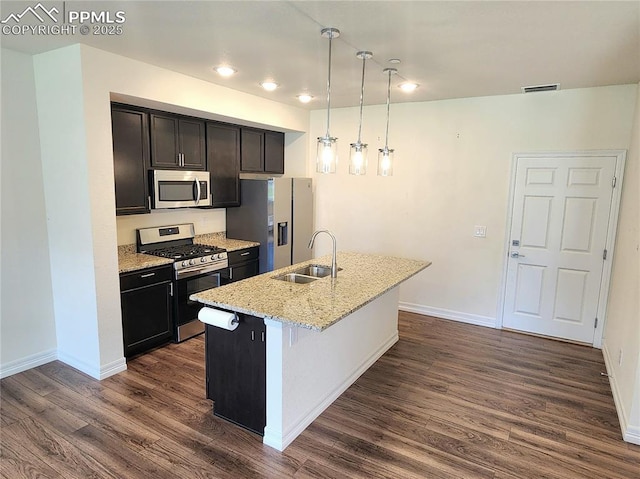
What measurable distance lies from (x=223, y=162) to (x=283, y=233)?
112cm

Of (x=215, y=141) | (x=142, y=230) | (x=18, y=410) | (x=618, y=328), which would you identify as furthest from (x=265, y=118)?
(x=618, y=328)

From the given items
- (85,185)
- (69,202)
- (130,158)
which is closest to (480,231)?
(130,158)

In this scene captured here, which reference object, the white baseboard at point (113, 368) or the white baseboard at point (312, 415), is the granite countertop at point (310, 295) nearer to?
the white baseboard at point (312, 415)

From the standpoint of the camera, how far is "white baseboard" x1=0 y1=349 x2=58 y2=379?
3262 millimetres

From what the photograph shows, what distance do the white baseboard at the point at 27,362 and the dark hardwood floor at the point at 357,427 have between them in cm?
7

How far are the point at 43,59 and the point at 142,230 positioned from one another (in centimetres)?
168

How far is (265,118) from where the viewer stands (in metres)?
4.68

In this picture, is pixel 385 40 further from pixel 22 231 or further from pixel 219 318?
pixel 22 231

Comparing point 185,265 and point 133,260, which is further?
point 185,265

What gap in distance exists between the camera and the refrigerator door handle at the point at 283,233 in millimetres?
4880

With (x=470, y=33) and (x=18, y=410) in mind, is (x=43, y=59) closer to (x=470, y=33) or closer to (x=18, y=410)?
(x=18, y=410)

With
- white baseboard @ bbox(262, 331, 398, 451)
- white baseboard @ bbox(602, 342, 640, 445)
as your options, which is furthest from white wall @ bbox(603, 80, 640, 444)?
white baseboard @ bbox(262, 331, 398, 451)

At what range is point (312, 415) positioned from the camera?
8.98 feet

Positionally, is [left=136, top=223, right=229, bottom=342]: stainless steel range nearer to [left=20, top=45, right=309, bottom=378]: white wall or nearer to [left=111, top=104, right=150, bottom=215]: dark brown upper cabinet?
[left=111, top=104, right=150, bottom=215]: dark brown upper cabinet
